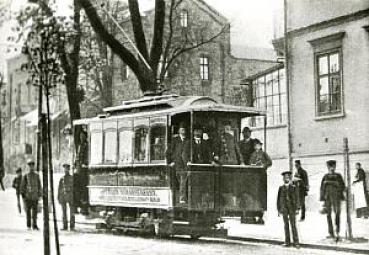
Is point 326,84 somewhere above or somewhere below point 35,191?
above

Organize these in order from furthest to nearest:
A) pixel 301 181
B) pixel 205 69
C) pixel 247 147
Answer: pixel 205 69
pixel 301 181
pixel 247 147

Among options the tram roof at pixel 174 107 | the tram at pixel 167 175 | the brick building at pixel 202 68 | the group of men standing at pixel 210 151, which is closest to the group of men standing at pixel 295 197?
the tram at pixel 167 175

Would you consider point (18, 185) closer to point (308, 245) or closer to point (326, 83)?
point (326, 83)

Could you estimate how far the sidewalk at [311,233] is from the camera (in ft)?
36.8

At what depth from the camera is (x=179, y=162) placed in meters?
12.4

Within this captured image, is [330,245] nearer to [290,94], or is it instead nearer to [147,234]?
[147,234]

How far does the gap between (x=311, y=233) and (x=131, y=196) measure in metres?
3.62

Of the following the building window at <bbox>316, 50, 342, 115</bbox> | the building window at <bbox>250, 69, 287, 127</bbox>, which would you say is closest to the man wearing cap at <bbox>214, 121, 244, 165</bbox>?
the building window at <bbox>316, 50, 342, 115</bbox>

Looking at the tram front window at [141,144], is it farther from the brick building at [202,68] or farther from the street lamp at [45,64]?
the brick building at [202,68]

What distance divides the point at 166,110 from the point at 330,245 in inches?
154

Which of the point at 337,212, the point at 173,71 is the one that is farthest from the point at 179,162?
the point at 173,71

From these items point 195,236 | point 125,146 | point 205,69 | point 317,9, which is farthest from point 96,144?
point 205,69

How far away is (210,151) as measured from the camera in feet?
41.2

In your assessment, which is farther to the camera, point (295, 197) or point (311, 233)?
point (311, 233)
